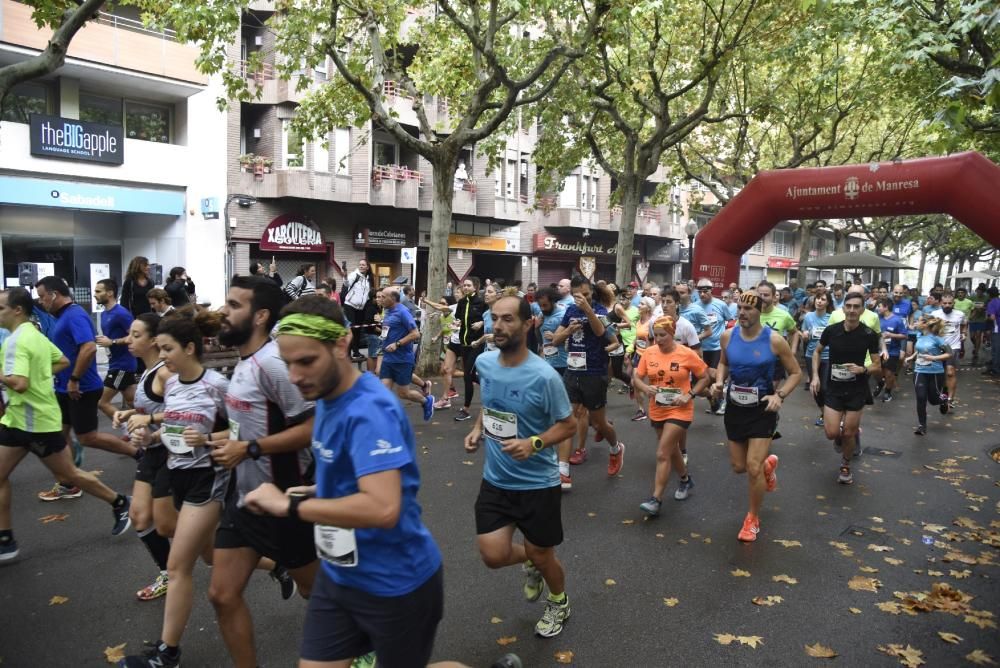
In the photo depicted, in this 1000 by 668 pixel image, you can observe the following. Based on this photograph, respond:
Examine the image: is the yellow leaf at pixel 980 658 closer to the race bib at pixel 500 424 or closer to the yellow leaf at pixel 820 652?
the yellow leaf at pixel 820 652

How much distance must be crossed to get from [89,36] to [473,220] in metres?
15.3

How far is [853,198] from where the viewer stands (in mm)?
14734

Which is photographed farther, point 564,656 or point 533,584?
point 533,584

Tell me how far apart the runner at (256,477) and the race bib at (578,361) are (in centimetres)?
448

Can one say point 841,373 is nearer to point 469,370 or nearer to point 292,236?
point 469,370

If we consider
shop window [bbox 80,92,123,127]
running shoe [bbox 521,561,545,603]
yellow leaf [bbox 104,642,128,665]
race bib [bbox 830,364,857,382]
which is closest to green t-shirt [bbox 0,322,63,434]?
yellow leaf [bbox 104,642,128,665]

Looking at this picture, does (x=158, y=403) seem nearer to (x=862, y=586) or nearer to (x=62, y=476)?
(x=62, y=476)

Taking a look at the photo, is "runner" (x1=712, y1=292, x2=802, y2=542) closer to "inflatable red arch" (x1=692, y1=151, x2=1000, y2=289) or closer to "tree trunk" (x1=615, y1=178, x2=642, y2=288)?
"inflatable red arch" (x1=692, y1=151, x2=1000, y2=289)

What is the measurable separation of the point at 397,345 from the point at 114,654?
560cm

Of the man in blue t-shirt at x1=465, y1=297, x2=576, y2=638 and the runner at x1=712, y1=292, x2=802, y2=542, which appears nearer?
the man in blue t-shirt at x1=465, y1=297, x2=576, y2=638

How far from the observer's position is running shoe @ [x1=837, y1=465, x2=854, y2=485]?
742 centimetres

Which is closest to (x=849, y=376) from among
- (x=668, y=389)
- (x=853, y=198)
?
(x=668, y=389)

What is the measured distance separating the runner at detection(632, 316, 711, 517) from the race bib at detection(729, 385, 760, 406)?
1.27 ft

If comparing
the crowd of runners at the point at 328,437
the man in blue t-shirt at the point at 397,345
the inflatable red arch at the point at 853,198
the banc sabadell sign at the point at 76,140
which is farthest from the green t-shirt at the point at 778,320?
the banc sabadell sign at the point at 76,140
